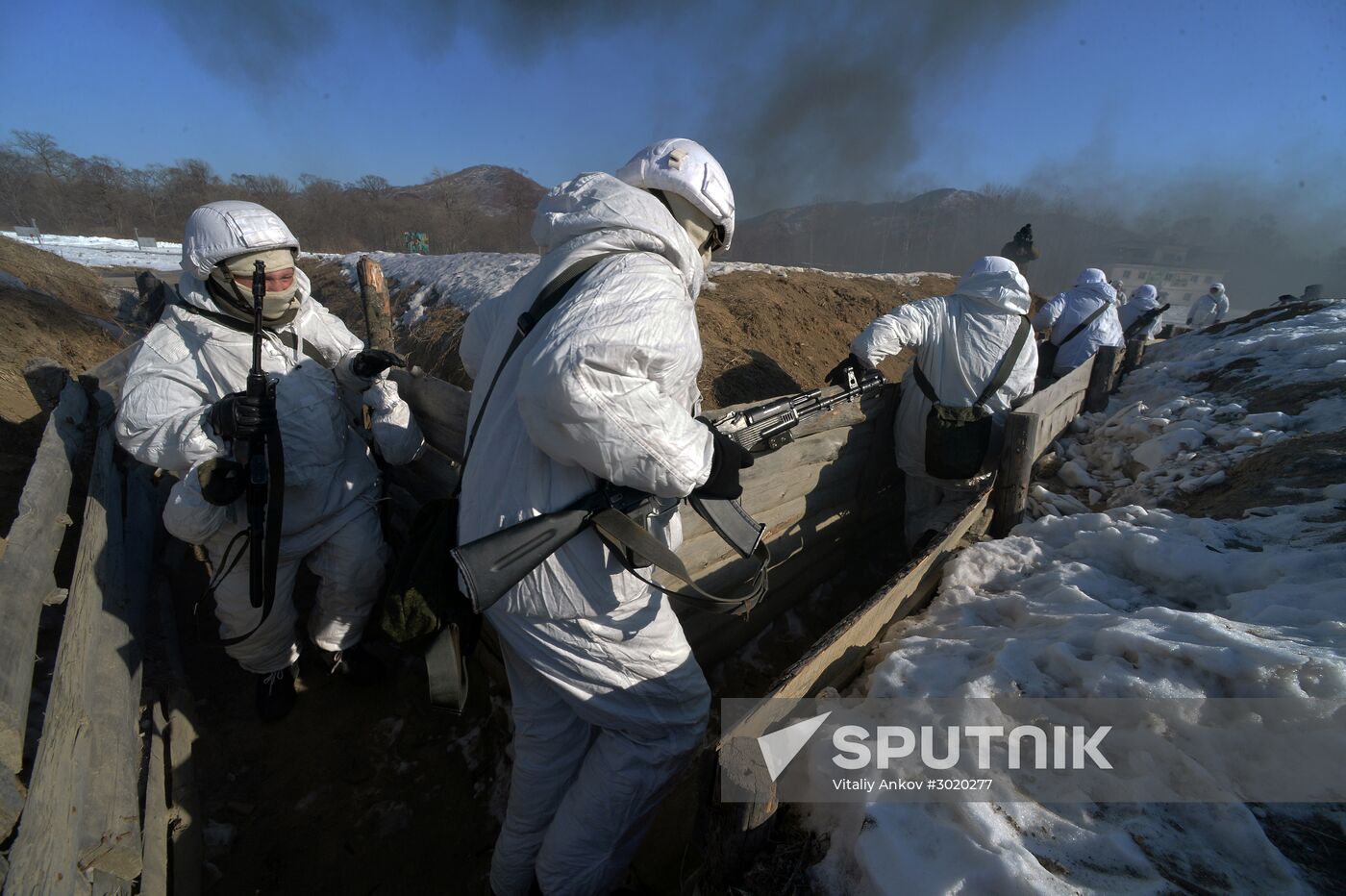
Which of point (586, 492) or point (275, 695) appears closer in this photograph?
point (586, 492)

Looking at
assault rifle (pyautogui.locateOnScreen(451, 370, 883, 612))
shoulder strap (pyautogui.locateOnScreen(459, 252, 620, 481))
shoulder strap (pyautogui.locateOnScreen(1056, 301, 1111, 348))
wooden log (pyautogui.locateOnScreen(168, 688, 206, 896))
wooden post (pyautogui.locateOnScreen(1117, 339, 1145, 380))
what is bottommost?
wooden log (pyautogui.locateOnScreen(168, 688, 206, 896))

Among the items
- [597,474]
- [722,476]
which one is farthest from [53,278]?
[722,476]

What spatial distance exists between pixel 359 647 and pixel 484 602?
8.29 feet

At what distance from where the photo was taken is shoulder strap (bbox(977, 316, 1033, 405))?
4168mm

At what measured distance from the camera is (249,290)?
277 cm

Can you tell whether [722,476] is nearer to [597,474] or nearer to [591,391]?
[597,474]

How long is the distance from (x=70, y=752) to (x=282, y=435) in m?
1.52

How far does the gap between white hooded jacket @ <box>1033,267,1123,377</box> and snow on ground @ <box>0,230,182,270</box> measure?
28036mm

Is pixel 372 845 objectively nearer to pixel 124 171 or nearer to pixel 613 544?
pixel 613 544

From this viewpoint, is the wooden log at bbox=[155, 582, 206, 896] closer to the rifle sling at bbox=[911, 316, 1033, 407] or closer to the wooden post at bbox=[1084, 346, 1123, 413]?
the rifle sling at bbox=[911, 316, 1033, 407]

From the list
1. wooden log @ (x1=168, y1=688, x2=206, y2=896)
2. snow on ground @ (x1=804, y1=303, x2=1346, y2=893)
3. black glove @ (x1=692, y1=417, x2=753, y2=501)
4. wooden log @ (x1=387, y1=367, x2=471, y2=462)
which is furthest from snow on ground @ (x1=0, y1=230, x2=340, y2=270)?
snow on ground @ (x1=804, y1=303, x2=1346, y2=893)

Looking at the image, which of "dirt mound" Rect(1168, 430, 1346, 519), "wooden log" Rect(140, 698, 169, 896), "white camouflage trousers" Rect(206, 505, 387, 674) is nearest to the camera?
"wooden log" Rect(140, 698, 169, 896)

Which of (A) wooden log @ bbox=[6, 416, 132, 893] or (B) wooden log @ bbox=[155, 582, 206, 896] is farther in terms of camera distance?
(B) wooden log @ bbox=[155, 582, 206, 896]

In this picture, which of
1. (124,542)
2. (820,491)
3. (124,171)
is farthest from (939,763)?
(124,171)
